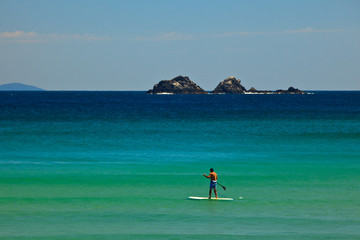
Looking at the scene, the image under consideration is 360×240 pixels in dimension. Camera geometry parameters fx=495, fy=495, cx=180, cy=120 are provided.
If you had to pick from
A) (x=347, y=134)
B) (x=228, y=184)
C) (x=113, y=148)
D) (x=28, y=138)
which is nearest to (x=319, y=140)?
(x=347, y=134)

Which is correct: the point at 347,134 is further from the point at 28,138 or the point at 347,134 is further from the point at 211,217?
the point at 211,217

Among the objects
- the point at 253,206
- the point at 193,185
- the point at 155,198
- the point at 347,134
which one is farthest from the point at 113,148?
the point at 347,134

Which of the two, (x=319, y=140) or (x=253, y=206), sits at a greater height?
(x=319, y=140)

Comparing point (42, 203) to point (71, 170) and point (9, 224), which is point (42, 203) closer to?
point (9, 224)

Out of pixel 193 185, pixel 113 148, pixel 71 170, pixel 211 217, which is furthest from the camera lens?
pixel 113 148

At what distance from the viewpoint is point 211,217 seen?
21500mm

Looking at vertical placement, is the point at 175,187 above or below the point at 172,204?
above

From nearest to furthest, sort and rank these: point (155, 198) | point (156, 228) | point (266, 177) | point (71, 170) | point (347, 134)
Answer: point (156, 228)
point (155, 198)
point (266, 177)
point (71, 170)
point (347, 134)

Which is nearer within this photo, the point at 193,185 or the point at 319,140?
the point at 193,185

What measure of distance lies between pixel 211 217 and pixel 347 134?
137ft

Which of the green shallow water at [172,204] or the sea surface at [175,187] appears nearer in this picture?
the green shallow water at [172,204]

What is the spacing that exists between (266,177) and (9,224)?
1657cm

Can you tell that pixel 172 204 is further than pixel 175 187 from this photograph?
No

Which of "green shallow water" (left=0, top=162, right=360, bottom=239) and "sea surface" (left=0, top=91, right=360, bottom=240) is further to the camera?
"sea surface" (left=0, top=91, right=360, bottom=240)
